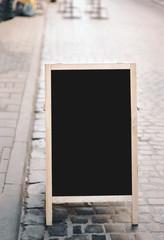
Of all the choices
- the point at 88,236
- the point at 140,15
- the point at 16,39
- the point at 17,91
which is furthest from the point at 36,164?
the point at 140,15

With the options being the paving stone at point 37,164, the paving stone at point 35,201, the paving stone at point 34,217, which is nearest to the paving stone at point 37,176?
the paving stone at point 37,164

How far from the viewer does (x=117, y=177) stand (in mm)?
3656

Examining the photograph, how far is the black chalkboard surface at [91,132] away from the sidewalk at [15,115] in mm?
583

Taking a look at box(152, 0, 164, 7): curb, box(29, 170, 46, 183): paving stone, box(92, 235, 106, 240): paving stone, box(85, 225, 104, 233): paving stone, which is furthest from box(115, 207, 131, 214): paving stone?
box(152, 0, 164, 7): curb

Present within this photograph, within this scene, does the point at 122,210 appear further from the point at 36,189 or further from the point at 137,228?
the point at 36,189

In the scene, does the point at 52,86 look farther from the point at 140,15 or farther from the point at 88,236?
the point at 140,15

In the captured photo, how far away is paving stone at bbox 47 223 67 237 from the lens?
3.59 meters

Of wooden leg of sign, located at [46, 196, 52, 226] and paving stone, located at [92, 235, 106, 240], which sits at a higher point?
wooden leg of sign, located at [46, 196, 52, 226]

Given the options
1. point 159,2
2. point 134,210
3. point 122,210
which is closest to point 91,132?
point 134,210

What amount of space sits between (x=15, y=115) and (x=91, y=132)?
124 inches

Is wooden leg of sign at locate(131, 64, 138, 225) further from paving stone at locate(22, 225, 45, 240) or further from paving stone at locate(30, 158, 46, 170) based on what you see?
paving stone at locate(30, 158, 46, 170)

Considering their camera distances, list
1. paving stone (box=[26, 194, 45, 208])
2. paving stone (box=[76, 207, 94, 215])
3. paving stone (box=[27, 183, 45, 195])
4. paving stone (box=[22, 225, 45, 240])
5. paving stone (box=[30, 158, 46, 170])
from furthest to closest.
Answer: paving stone (box=[30, 158, 46, 170]), paving stone (box=[27, 183, 45, 195]), paving stone (box=[26, 194, 45, 208]), paving stone (box=[76, 207, 94, 215]), paving stone (box=[22, 225, 45, 240])

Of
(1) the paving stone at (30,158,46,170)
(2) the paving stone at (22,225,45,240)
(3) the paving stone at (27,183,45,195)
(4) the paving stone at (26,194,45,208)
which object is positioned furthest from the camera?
(1) the paving stone at (30,158,46,170)

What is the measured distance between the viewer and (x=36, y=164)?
5.01m
